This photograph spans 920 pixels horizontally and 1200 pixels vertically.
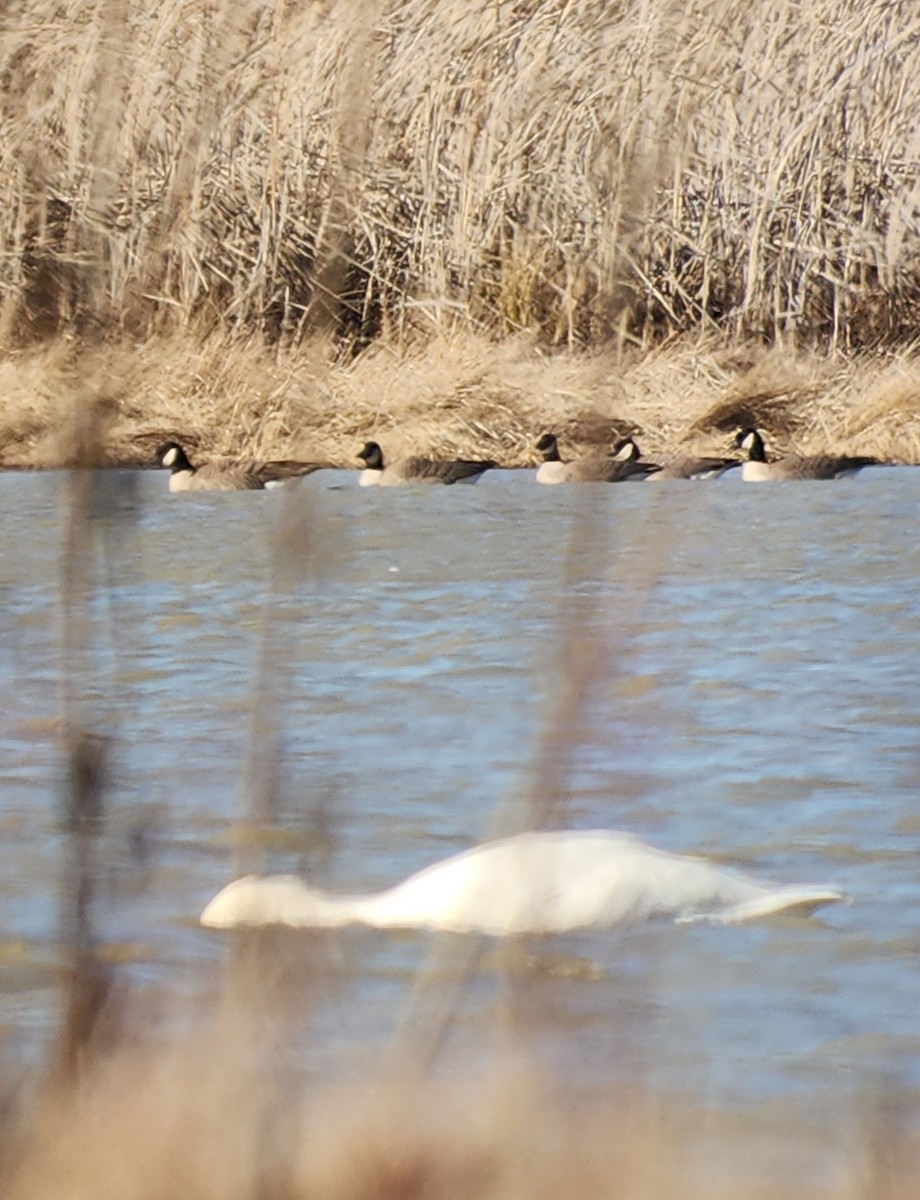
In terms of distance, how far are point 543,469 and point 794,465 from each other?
136 cm

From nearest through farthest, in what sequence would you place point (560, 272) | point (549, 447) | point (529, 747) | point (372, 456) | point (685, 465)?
point (529, 747) < point (685, 465) < point (549, 447) < point (372, 456) < point (560, 272)

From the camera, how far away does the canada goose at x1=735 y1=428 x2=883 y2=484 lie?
12.9m

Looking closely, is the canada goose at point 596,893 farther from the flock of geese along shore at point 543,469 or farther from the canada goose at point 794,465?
the canada goose at point 794,465

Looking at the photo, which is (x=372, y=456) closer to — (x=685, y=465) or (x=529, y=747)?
(x=685, y=465)

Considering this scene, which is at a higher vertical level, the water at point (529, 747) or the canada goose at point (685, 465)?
the water at point (529, 747)

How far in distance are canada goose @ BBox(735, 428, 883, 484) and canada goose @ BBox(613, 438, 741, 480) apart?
0.16 m

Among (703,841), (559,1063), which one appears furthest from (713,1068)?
(703,841)

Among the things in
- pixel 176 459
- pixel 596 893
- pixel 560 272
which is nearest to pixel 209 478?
pixel 176 459

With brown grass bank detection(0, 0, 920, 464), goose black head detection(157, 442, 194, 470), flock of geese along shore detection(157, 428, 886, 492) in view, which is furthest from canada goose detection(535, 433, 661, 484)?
goose black head detection(157, 442, 194, 470)

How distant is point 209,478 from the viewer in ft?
43.8

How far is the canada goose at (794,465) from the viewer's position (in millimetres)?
12898

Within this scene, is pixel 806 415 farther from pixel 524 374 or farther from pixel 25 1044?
pixel 25 1044

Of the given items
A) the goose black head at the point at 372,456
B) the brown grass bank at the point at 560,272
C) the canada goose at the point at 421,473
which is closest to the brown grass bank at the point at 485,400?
the brown grass bank at the point at 560,272

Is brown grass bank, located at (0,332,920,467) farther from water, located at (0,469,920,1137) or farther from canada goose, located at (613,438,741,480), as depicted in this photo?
water, located at (0,469,920,1137)
